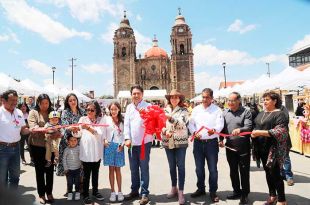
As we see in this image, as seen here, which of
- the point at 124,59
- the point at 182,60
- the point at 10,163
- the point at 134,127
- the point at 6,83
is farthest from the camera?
the point at 182,60

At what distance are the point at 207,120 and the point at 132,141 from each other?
4.37ft

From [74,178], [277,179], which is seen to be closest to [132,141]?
[74,178]

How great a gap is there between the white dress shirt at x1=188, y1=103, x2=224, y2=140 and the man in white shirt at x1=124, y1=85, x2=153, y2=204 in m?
0.78

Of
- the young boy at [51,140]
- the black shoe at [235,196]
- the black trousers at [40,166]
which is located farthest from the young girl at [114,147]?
the black shoe at [235,196]

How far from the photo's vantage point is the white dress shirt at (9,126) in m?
4.90

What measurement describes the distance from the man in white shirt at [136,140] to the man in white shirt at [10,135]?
1.69m

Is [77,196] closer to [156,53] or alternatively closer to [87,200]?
[87,200]

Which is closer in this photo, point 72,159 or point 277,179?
point 277,179

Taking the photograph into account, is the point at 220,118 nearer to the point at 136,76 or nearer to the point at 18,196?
the point at 18,196

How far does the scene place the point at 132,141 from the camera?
17.7 ft

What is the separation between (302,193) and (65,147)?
4275 mm

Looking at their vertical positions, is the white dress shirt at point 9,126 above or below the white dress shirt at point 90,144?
above

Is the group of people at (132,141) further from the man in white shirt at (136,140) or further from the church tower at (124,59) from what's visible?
the church tower at (124,59)

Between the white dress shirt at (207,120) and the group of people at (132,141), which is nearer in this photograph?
the group of people at (132,141)
